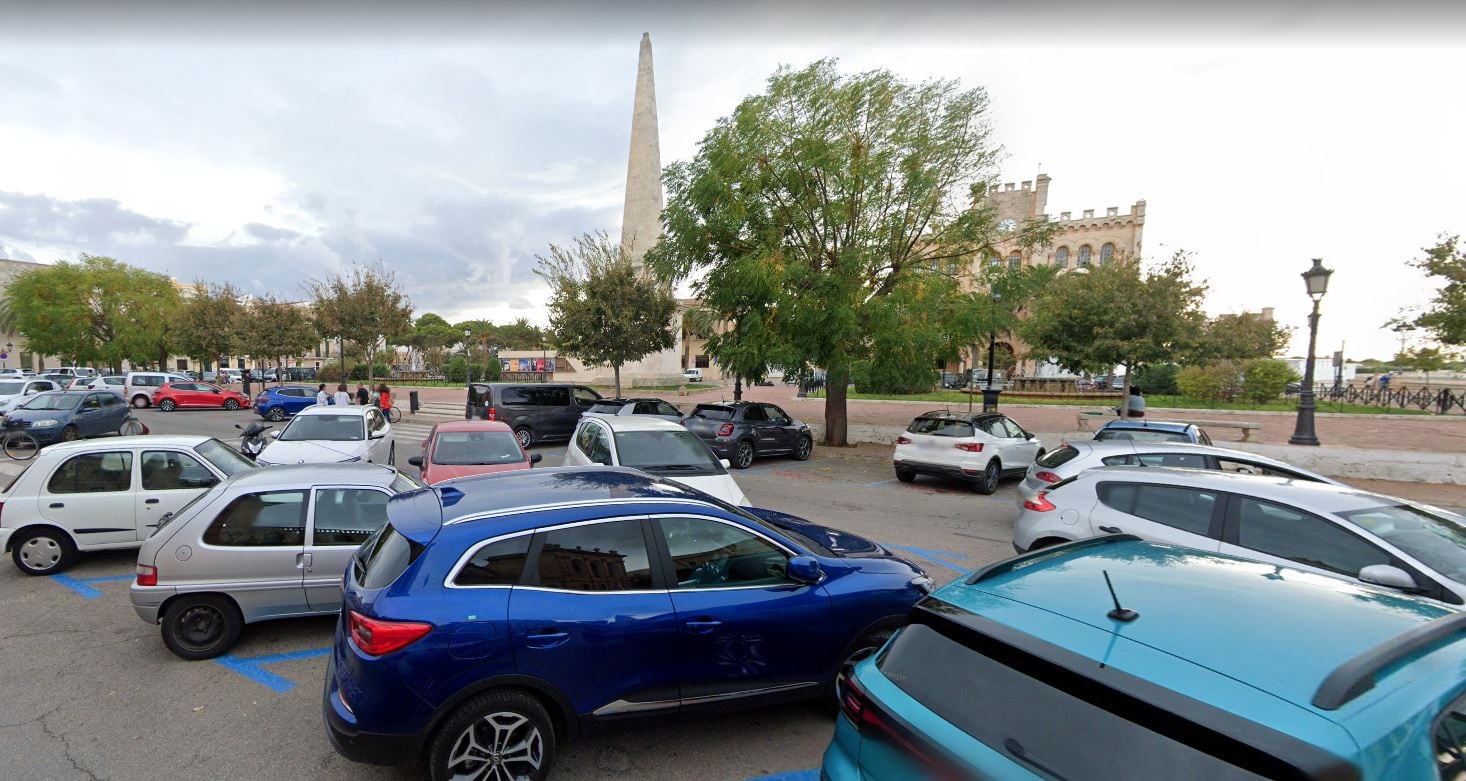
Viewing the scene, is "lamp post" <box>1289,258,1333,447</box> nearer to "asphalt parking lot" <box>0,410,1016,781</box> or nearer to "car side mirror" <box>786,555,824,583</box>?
"asphalt parking lot" <box>0,410,1016,781</box>

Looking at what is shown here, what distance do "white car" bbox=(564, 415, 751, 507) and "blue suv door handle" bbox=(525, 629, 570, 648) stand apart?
4.13 metres

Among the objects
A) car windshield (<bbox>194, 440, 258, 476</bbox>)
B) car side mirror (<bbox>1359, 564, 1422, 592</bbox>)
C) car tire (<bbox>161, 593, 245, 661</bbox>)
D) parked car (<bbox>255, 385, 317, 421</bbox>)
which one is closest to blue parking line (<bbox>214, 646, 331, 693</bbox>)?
car tire (<bbox>161, 593, 245, 661</bbox>)

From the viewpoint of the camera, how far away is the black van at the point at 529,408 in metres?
18.0

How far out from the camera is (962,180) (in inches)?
602

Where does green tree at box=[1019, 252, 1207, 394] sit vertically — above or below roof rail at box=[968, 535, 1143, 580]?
above

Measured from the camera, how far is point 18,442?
14.5 meters

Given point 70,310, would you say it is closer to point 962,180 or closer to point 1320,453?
point 962,180

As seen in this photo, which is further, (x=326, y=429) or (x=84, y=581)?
(x=326, y=429)

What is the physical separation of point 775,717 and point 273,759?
2971 millimetres

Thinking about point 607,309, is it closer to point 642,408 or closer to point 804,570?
point 642,408

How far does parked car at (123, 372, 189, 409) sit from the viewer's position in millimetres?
26922

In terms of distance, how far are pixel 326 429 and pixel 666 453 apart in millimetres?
6893

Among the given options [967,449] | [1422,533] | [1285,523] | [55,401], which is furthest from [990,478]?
[55,401]

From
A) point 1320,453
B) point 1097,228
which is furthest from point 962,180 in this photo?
point 1097,228
